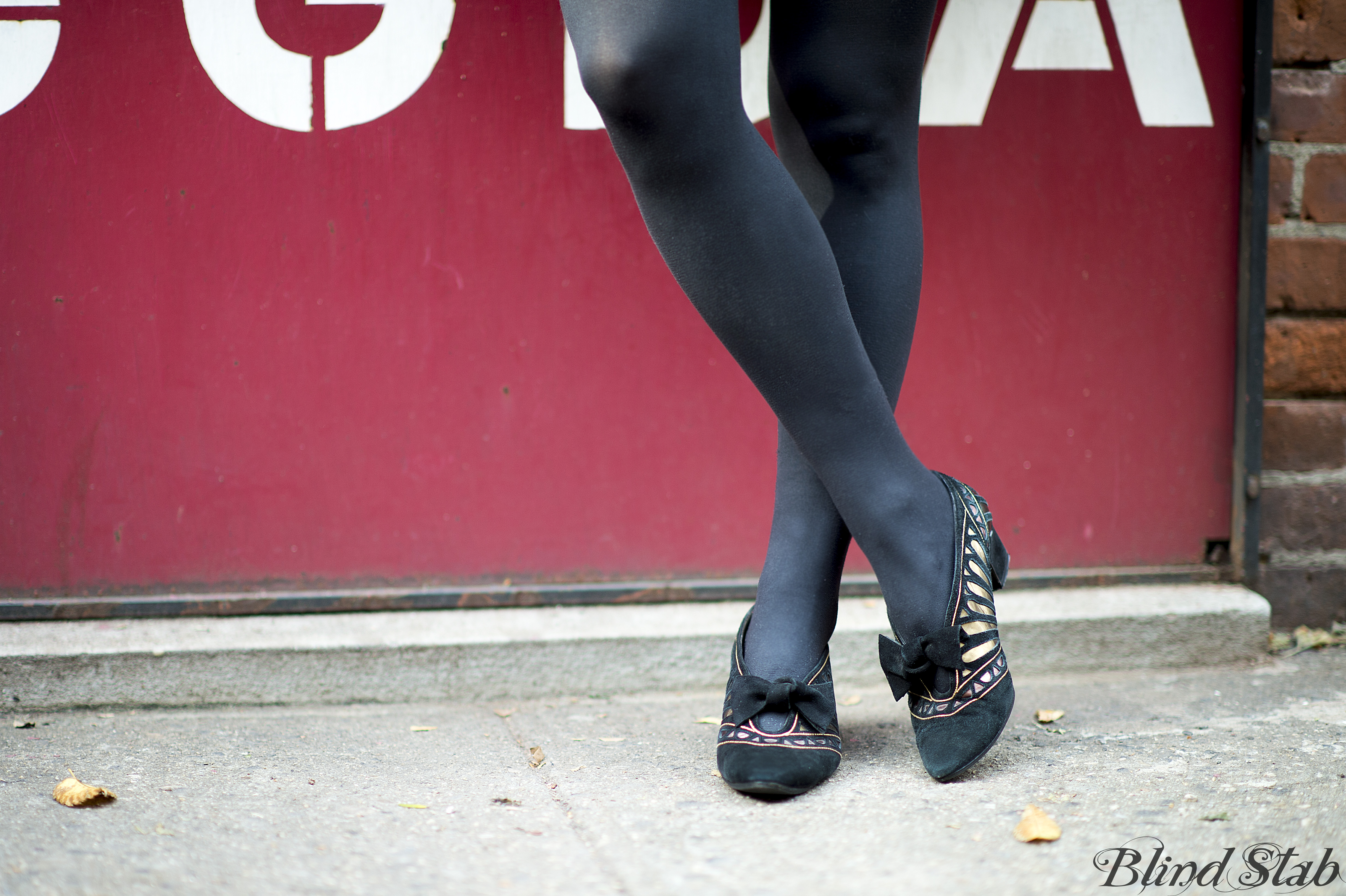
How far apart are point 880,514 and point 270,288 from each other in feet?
3.14

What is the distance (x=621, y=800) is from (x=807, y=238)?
61 centimetres

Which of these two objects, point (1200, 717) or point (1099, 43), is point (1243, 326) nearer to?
point (1099, 43)

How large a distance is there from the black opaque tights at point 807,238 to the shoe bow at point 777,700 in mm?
25

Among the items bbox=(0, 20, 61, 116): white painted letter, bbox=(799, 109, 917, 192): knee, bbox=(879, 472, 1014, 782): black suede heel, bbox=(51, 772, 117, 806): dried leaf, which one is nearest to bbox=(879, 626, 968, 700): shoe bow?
bbox=(879, 472, 1014, 782): black suede heel

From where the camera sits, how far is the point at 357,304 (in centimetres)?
154

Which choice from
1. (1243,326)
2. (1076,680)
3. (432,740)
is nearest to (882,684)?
(1076,680)

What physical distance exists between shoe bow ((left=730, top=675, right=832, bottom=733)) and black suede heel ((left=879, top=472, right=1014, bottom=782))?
0.10 m

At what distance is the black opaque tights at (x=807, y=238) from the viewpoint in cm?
97

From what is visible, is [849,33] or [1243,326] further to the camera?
[1243,326]

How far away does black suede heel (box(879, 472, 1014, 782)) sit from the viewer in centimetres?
110

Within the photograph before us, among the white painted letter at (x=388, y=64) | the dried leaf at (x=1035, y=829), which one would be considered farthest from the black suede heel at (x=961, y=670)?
the white painted letter at (x=388, y=64)

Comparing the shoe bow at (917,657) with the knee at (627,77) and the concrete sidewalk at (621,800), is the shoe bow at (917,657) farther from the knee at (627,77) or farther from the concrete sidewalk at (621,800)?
the knee at (627,77)

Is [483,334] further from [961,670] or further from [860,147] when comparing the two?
[961,670]

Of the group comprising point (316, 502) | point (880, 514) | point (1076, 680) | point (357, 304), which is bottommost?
point (1076, 680)
